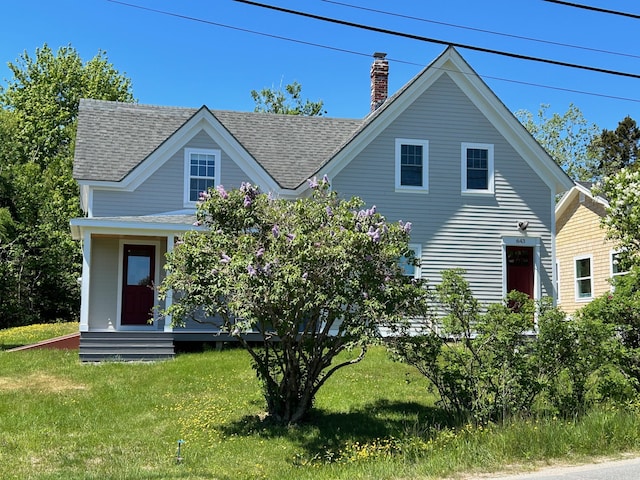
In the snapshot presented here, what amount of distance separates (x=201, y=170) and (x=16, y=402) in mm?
8809

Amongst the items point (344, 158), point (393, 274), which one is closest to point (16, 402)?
point (393, 274)

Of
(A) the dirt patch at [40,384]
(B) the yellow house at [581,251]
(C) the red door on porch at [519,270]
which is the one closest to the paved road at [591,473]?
(A) the dirt patch at [40,384]

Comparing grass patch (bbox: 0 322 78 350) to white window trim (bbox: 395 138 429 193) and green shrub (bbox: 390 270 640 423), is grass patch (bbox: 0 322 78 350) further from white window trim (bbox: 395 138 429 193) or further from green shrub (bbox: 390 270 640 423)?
green shrub (bbox: 390 270 640 423)

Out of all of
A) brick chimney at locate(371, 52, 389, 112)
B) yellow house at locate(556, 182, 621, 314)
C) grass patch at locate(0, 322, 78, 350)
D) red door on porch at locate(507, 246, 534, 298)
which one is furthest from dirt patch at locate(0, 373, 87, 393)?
yellow house at locate(556, 182, 621, 314)

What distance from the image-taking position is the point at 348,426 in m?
9.91

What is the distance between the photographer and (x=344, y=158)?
18281 mm

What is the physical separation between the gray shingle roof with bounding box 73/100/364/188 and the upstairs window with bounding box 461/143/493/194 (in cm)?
350

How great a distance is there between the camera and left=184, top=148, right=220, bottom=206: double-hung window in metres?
18.3

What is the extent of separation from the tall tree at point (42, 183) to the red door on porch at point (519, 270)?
15.0m

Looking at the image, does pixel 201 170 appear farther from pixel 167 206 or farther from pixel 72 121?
pixel 72 121

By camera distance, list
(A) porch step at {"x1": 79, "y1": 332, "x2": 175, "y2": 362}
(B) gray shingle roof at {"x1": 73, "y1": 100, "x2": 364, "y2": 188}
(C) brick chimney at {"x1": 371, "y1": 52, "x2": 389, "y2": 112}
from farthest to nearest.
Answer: (C) brick chimney at {"x1": 371, "y1": 52, "x2": 389, "y2": 112} < (B) gray shingle roof at {"x1": 73, "y1": 100, "x2": 364, "y2": 188} < (A) porch step at {"x1": 79, "y1": 332, "x2": 175, "y2": 362}

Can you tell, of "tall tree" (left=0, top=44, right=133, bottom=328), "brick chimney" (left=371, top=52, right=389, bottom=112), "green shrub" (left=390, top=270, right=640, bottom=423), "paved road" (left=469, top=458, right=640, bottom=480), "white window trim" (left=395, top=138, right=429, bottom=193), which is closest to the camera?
"paved road" (left=469, top=458, right=640, bottom=480)

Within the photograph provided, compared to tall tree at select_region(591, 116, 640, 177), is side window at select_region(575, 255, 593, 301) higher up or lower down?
lower down

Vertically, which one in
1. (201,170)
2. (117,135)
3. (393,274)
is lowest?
(393,274)
